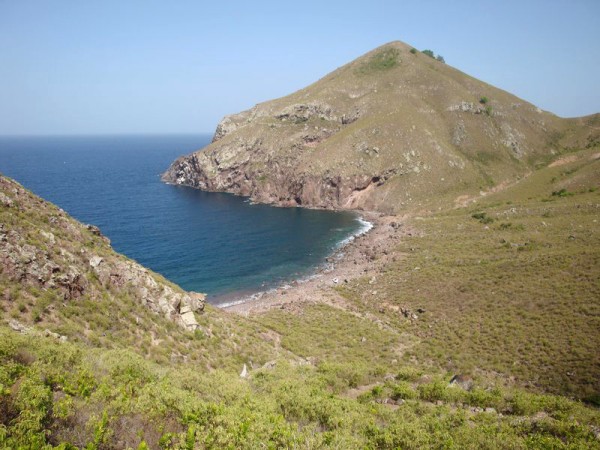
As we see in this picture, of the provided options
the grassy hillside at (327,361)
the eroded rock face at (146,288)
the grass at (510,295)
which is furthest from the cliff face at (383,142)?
the eroded rock face at (146,288)

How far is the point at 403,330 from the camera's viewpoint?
42.6 m

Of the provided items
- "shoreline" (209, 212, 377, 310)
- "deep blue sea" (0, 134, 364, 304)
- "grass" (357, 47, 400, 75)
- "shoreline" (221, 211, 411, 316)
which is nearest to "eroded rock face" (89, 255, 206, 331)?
"shoreline" (221, 211, 411, 316)

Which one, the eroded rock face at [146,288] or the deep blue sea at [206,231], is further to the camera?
the deep blue sea at [206,231]

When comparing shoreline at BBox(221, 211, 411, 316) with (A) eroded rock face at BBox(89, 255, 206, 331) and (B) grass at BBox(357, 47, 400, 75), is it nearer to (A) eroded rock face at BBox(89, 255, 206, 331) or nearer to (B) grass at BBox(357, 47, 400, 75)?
(A) eroded rock face at BBox(89, 255, 206, 331)

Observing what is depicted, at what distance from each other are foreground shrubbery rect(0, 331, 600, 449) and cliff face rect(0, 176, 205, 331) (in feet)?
24.1

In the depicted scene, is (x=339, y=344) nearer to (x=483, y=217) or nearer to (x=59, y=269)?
(x=59, y=269)

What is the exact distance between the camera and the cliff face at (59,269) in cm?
2188

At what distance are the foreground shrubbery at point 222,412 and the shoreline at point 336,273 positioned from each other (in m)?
30.1

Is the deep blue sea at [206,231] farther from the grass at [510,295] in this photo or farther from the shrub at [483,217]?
the shrub at [483,217]

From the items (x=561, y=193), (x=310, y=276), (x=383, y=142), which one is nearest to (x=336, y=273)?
(x=310, y=276)

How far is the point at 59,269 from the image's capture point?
24094 millimetres

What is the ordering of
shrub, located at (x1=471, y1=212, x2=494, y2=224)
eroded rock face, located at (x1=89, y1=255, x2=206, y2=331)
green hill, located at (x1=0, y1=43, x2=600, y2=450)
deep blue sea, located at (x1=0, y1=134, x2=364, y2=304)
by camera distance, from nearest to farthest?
green hill, located at (x1=0, y1=43, x2=600, y2=450) → eroded rock face, located at (x1=89, y1=255, x2=206, y2=331) → deep blue sea, located at (x1=0, y1=134, x2=364, y2=304) → shrub, located at (x1=471, y1=212, x2=494, y2=224)

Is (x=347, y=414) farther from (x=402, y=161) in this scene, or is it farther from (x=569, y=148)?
(x=569, y=148)

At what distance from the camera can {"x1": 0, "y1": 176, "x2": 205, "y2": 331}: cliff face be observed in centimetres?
2188
